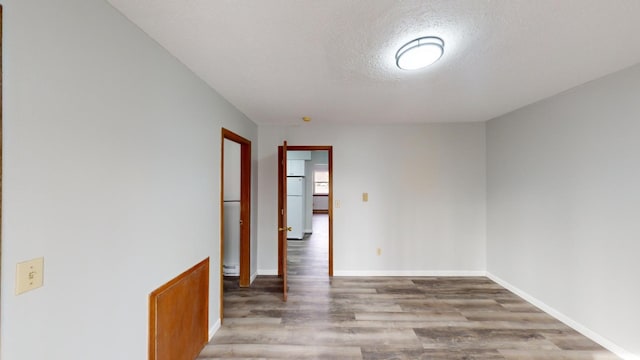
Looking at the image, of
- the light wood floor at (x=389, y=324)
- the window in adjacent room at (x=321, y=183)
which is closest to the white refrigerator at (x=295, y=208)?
the light wood floor at (x=389, y=324)

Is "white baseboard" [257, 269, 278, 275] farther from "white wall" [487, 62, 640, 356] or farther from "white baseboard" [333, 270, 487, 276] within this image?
"white wall" [487, 62, 640, 356]

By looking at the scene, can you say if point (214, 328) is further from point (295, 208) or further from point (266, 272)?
point (295, 208)

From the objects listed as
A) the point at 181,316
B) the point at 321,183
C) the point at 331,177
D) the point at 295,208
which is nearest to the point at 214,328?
the point at 181,316

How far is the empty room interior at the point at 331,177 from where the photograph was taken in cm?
104

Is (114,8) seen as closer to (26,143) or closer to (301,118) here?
(26,143)

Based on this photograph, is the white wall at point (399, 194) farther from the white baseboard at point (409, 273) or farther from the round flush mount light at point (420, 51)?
the round flush mount light at point (420, 51)

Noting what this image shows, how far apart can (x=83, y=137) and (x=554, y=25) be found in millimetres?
2500

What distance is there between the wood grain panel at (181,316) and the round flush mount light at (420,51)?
221 centimetres

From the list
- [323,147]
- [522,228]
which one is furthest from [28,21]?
[522,228]

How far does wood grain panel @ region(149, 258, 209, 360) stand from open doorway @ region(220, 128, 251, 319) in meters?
1.20

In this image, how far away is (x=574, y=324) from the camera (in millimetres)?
2484

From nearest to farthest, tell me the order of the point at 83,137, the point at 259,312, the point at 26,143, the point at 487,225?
the point at 26,143, the point at 83,137, the point at 259,312, the point at 487,225

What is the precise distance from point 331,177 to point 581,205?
276cm

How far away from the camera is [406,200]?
12.9ft
